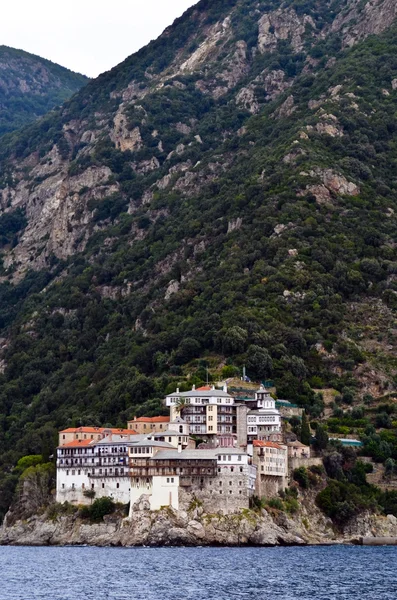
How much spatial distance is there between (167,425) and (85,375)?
163 ft

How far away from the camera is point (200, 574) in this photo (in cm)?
10819

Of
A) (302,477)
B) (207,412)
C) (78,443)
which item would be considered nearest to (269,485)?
(302,477)

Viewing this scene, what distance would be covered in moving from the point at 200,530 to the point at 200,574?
81.4 ft

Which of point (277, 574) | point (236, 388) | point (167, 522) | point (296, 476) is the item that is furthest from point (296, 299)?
point (277, 574)

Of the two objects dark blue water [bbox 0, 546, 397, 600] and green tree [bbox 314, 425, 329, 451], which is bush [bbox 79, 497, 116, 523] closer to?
dark blue water [bbox 0, 546, 397, 600]

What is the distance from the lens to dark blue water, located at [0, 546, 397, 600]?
9838 cm

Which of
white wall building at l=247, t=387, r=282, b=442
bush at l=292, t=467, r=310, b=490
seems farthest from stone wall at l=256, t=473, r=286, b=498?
white wall building at l=247, t=387, r=282, b=442

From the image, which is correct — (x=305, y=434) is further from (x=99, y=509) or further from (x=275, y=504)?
(x=99, y=509)

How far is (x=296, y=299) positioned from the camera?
609 feet

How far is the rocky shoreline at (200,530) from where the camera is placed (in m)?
133

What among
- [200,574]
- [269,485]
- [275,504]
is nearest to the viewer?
[200,574]

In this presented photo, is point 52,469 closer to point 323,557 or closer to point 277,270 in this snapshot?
point 323,557

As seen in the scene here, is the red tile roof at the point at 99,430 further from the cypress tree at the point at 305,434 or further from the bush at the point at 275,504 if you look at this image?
the bush at the point at 275,504

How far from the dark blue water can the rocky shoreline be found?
258cm
